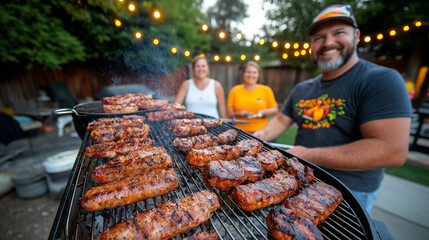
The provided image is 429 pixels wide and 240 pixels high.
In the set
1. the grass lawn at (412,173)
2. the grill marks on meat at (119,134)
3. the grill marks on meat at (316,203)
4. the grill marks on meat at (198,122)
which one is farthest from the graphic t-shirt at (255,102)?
the grass lawn at (412,173)

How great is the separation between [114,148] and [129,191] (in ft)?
2.83

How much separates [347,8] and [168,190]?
3523 millimetres

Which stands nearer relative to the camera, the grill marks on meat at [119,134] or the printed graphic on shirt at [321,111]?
the grill marks on meat at [119,134]

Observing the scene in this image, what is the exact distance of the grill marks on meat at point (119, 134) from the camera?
230 cm

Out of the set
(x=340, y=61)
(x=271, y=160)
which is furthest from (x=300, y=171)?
(x=340, y=61)

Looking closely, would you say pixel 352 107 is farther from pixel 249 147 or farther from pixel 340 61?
pixel 249 147

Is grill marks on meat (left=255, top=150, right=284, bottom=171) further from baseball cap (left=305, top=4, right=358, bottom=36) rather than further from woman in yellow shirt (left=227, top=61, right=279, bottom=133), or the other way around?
woman in yellow shirt (left=227, top=61, right=279, bottom=133)

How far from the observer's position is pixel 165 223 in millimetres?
1185

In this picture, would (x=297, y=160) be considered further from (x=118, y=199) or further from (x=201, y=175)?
(x=118, y=199)

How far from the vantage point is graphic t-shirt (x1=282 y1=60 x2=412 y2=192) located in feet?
6.86

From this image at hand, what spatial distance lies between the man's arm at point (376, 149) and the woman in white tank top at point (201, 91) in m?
3.31

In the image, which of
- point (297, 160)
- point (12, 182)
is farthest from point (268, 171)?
point (12, 182)

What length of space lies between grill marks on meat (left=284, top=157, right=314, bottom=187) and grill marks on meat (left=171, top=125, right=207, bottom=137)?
4.64 feet

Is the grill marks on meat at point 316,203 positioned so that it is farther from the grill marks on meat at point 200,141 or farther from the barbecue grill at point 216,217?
the grill marks on meat at point 200,141
